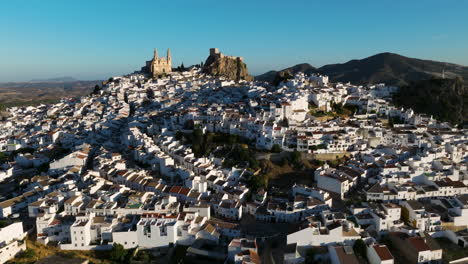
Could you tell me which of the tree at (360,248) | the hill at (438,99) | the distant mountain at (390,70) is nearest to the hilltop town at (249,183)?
the tree at (360,248)

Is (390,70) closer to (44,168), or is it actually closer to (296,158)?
(296,158)

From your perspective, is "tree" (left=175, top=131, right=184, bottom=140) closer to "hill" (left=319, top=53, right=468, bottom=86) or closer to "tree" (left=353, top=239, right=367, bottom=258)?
"tree" (left=353, top=239, right=367, bottom=258)

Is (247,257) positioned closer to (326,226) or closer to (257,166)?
(326,226)

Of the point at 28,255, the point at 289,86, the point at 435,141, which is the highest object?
the point at 289,86

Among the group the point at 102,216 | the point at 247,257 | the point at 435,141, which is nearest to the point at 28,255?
the point at 102,216

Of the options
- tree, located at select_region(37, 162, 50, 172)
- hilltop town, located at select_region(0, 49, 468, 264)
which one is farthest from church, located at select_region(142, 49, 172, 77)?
tree, located at select_region(37, 162, 50, 172)

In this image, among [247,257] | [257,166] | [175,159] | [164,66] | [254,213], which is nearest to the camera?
[247,257]

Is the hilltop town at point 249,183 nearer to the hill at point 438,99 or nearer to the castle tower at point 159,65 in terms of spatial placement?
the hill at point 438,99
